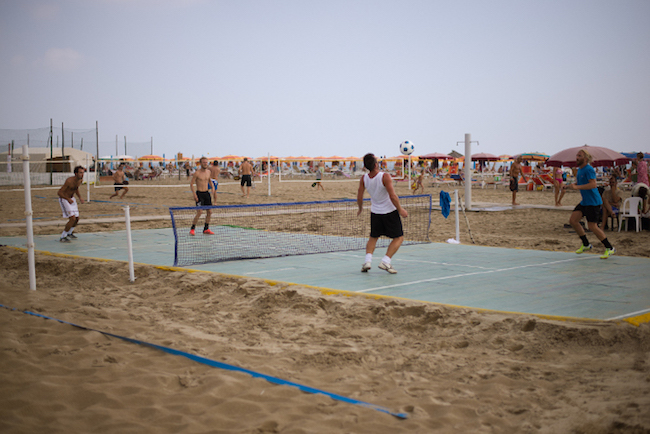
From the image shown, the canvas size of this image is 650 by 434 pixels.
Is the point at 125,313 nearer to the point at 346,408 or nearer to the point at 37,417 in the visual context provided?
the point at 37,417

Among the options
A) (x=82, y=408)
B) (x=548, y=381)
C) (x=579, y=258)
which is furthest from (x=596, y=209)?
(x=82, y=408)

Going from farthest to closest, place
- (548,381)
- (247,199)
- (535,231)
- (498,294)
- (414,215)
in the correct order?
1. (247,199)
2. (414,215)
3. (535,231)
4. (498,294)
5. (548,381)

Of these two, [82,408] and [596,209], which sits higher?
[596,209]

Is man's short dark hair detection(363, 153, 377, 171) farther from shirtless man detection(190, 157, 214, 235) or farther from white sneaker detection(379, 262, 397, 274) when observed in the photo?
shirtless man detection(190, 157, 214, 235)

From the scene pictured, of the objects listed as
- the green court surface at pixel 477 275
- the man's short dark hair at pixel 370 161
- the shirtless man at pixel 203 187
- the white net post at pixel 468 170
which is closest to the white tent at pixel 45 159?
the shirtless man at pixel 203 187

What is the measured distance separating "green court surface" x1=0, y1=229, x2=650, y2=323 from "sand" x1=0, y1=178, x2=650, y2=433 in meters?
0.52

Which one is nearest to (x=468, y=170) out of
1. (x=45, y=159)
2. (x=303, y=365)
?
(x=303, y=365)

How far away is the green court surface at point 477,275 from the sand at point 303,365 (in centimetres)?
52

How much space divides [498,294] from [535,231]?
7485mm

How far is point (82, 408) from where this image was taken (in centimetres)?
344

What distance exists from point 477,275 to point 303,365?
12.4 ft

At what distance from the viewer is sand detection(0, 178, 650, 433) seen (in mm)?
3271

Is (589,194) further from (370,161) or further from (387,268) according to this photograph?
(370,161)

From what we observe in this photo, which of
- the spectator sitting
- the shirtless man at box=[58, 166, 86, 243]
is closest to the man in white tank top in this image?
the shirtless man at box=[58, 166, 86, 243]
